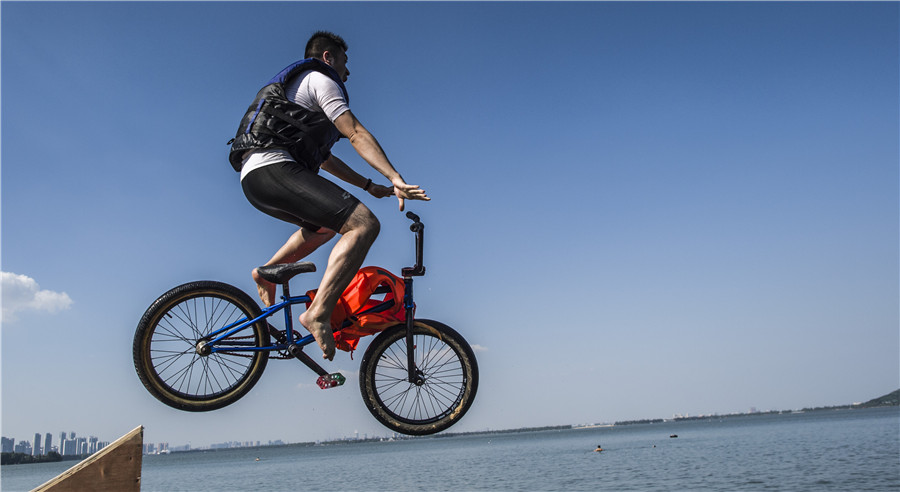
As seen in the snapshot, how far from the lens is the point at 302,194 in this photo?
4.74 meters

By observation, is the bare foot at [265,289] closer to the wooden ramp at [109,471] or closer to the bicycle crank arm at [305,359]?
the bicycle crank arm at [305,359]

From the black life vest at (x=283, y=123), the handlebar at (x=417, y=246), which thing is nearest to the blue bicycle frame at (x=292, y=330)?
the handlebar at (x=417, y=246)

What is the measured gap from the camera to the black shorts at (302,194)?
473cm

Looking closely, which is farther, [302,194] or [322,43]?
[322,43]

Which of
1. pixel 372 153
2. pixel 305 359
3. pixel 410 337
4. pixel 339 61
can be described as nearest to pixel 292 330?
pixel 305 359

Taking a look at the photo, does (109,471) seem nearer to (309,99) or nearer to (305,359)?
(305,359)

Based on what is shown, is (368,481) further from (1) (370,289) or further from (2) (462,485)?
(1) (370,289)

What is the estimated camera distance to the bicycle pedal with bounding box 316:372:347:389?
189 inches

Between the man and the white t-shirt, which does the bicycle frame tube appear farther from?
the white t-shirt

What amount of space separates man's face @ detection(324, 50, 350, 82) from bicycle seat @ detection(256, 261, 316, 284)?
5.44 feet

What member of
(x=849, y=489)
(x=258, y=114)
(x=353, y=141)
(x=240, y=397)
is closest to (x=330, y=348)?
(x=240, y=397)

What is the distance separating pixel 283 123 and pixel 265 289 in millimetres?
1497

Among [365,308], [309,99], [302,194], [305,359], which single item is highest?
[309,99]

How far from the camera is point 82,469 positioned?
3834 mm
